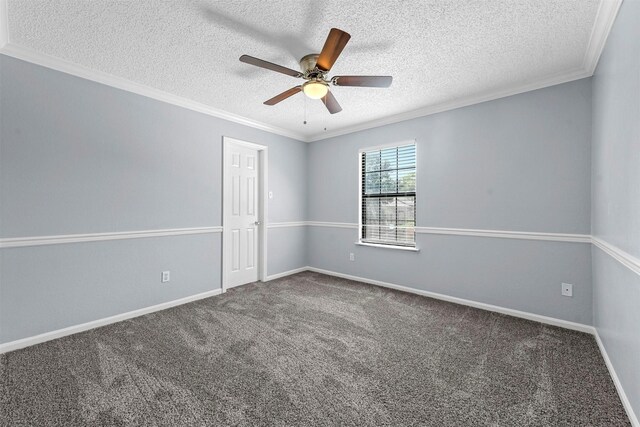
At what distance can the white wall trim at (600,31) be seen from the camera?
1.77 m

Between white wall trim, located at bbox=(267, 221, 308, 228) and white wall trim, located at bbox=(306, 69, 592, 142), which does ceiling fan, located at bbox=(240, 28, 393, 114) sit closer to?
white wall trim, located at bbox=(306, 69, 592, 142)

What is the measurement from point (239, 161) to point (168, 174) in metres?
1.09

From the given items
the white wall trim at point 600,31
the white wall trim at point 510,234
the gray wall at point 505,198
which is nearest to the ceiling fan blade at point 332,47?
the white wall trim at point 600,31

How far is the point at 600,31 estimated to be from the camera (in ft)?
6.59

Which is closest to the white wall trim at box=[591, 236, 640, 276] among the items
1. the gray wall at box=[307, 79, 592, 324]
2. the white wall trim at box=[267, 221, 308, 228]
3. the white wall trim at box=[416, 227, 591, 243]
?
the white wall trim at box=[416, 227, 591, 243]

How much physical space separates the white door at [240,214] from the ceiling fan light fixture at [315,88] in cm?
196

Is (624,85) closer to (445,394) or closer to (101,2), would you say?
(445,394)

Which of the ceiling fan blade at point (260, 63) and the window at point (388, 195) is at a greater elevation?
the ceiling fan blade at point (260, 63)

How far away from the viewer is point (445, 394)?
5.75ft

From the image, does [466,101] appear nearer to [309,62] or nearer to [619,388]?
[309,62]

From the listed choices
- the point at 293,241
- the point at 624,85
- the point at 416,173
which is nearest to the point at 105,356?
the point at 293,241

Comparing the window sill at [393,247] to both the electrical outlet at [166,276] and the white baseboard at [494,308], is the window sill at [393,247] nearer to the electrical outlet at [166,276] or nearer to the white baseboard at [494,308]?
the white baseboard at [494,308]

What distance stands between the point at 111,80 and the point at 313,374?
10.9ft

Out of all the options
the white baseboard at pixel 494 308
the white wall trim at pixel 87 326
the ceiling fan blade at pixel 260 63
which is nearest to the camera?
the ceiling fan blade at pixel 260 63
